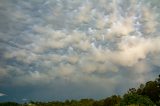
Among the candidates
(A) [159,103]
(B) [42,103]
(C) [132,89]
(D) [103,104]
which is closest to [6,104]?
(B) [42,103]

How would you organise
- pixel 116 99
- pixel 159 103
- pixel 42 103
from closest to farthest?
pixel 159 103
pixel 116 99
pixel 42 103

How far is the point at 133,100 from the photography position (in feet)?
281

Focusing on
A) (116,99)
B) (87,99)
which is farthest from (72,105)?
(116,99)

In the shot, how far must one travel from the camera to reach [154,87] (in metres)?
123

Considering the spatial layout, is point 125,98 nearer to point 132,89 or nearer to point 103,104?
point 132,89

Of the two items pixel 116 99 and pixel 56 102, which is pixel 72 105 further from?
pixel 116 99

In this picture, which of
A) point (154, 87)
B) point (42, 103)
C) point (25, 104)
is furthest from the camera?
point (42, 103)

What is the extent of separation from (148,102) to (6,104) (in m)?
124

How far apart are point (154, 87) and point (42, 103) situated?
84537 mm

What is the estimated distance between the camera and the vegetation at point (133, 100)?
86.0 metres

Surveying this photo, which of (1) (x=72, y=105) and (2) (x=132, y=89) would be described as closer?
(2) (x=132, y=89)

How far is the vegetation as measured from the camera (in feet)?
282

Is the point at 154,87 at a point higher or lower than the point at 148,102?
higher

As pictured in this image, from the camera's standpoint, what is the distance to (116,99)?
463ft
